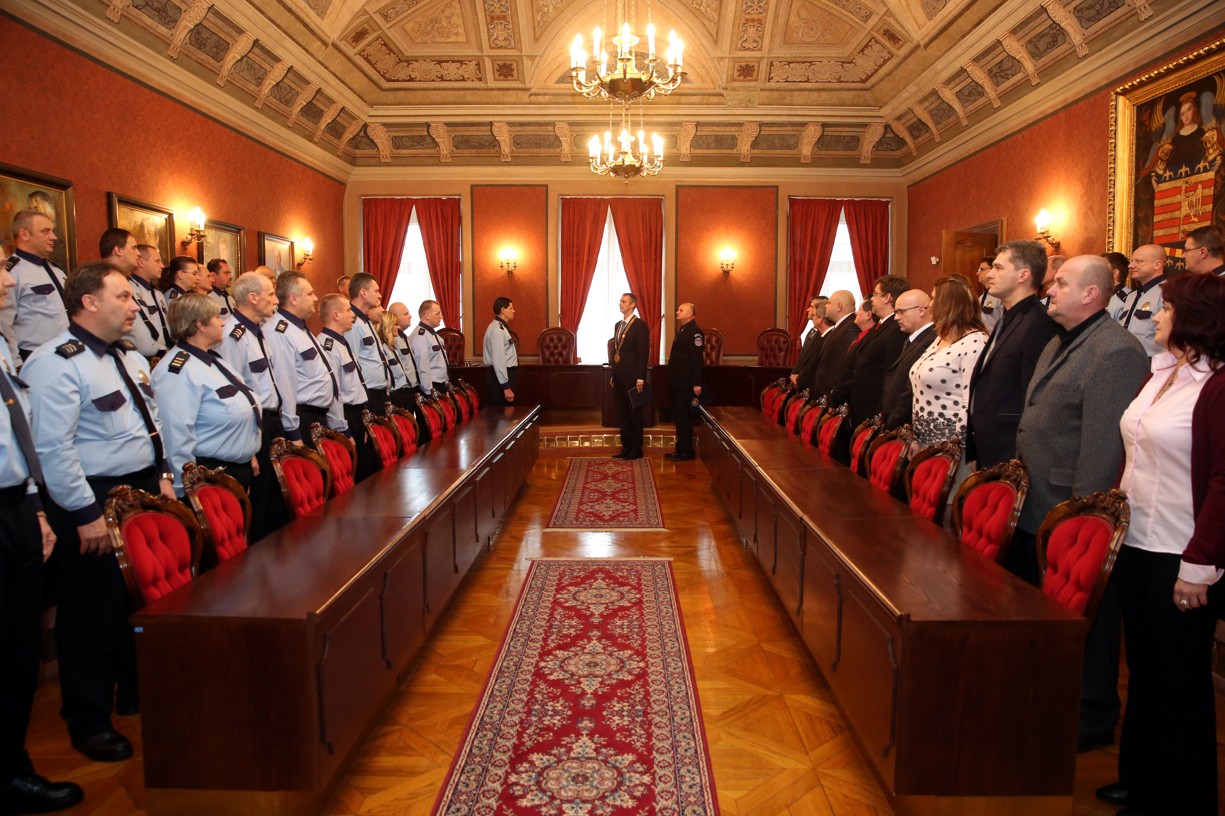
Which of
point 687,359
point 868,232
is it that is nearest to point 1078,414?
point 687,359

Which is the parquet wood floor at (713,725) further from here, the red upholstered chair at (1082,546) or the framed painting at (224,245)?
the framed painting at (224,245)

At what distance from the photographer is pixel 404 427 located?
5328 mm

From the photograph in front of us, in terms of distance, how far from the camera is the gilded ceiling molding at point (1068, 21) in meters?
6.58

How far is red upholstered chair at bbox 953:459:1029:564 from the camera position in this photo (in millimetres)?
2756

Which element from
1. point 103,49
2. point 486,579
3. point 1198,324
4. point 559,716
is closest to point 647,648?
point 559,716

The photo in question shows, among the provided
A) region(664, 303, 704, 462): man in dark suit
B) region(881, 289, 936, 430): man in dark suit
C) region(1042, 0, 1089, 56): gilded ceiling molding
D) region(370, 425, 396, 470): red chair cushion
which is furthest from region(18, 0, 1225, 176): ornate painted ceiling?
region(664, 303, 704, 462): man in dark suit

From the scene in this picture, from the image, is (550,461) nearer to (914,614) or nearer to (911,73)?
(911,73)

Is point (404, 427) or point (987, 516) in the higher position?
point (404, 427)

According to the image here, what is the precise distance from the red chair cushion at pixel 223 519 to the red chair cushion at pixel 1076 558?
9.02 ft

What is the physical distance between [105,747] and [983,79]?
8970 millimetres

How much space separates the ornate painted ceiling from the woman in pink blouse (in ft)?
15.1

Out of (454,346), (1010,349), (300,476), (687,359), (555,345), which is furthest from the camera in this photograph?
(555,345)

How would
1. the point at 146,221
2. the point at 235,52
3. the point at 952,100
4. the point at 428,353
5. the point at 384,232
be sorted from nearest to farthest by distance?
the point at 146,221 < the point at 235,52 < the point at 428,353 < the point at 952,100 < the point at 384,232

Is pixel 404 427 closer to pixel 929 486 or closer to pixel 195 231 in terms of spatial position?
pixel 929 486
